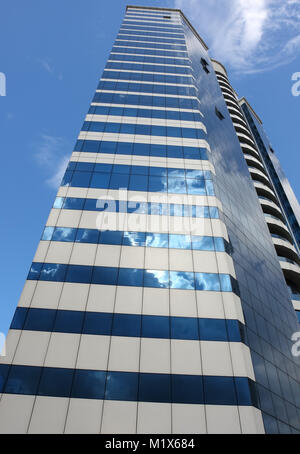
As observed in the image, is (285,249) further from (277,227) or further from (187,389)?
(187,389)

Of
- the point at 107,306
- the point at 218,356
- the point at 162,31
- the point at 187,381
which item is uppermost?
the point at 162,31

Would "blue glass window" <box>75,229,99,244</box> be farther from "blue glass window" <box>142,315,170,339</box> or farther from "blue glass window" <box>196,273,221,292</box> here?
"blue glass window" <box>196,273,221,292</box>

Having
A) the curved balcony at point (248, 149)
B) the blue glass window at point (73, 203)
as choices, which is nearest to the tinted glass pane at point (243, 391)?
the blue glass window at point (73, 203)

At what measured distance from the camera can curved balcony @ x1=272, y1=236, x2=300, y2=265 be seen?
3315cm

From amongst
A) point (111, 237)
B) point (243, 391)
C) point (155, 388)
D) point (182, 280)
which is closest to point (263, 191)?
point (182, 280)

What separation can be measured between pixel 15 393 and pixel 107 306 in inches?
236

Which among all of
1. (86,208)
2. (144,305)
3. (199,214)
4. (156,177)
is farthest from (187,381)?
(156,177)

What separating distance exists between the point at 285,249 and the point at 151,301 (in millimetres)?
24673

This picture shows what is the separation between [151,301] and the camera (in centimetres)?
1631

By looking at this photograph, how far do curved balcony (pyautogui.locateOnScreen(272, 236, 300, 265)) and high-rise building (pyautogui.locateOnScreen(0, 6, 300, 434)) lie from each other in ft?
11.4

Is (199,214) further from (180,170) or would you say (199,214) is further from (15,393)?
(15,393)

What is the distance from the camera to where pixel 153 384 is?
43.3 feet

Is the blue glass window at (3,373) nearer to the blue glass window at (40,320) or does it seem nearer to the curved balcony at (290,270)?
the blue glass window at (40,320)

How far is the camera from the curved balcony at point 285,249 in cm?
3315
